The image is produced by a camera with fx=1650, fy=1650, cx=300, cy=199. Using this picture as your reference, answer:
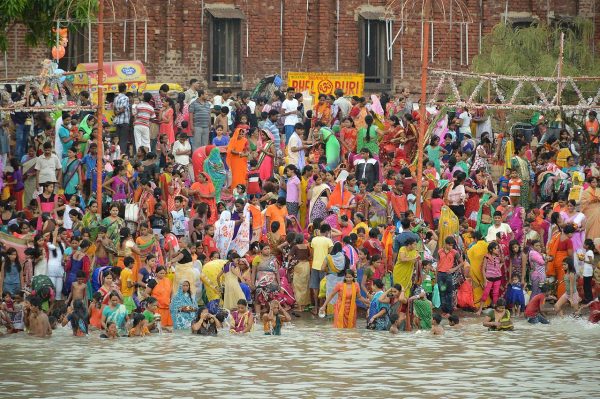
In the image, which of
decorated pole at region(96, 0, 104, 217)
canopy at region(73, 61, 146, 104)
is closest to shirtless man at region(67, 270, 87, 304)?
decorated pole at region(96, 0, 104, 217)

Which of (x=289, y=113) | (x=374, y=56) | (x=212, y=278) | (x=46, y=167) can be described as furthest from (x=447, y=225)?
(x=374, y=56)

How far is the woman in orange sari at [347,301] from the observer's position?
24.6m

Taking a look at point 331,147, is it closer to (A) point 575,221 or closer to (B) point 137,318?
(A) point 575,221

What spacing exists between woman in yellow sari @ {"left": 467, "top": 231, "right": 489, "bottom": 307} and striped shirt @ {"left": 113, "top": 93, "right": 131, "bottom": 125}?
6.92 metres

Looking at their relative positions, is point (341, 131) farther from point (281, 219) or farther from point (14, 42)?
point (14, 42)

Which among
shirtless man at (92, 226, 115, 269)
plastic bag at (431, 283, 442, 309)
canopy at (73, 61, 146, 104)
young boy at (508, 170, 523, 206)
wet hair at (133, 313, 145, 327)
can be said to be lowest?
wet hair at (133, 313, 145, 327)

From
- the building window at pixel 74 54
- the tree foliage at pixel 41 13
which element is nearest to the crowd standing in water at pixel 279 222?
the tree foliage at pixel 41 13

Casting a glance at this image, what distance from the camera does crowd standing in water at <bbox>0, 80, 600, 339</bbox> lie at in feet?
80.2

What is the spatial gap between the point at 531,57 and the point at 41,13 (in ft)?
46.4

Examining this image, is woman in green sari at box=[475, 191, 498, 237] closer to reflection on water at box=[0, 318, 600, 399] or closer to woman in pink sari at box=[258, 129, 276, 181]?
reflection on water at box=[0, 318, 600, 399]

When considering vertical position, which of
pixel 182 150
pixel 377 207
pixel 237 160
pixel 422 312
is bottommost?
pixel 422 312

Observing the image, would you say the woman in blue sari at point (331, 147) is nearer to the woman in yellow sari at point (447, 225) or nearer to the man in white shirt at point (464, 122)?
the woman in yellow sari at point (447, 225)

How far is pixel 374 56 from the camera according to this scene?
135ft

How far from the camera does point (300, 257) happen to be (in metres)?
25.6
